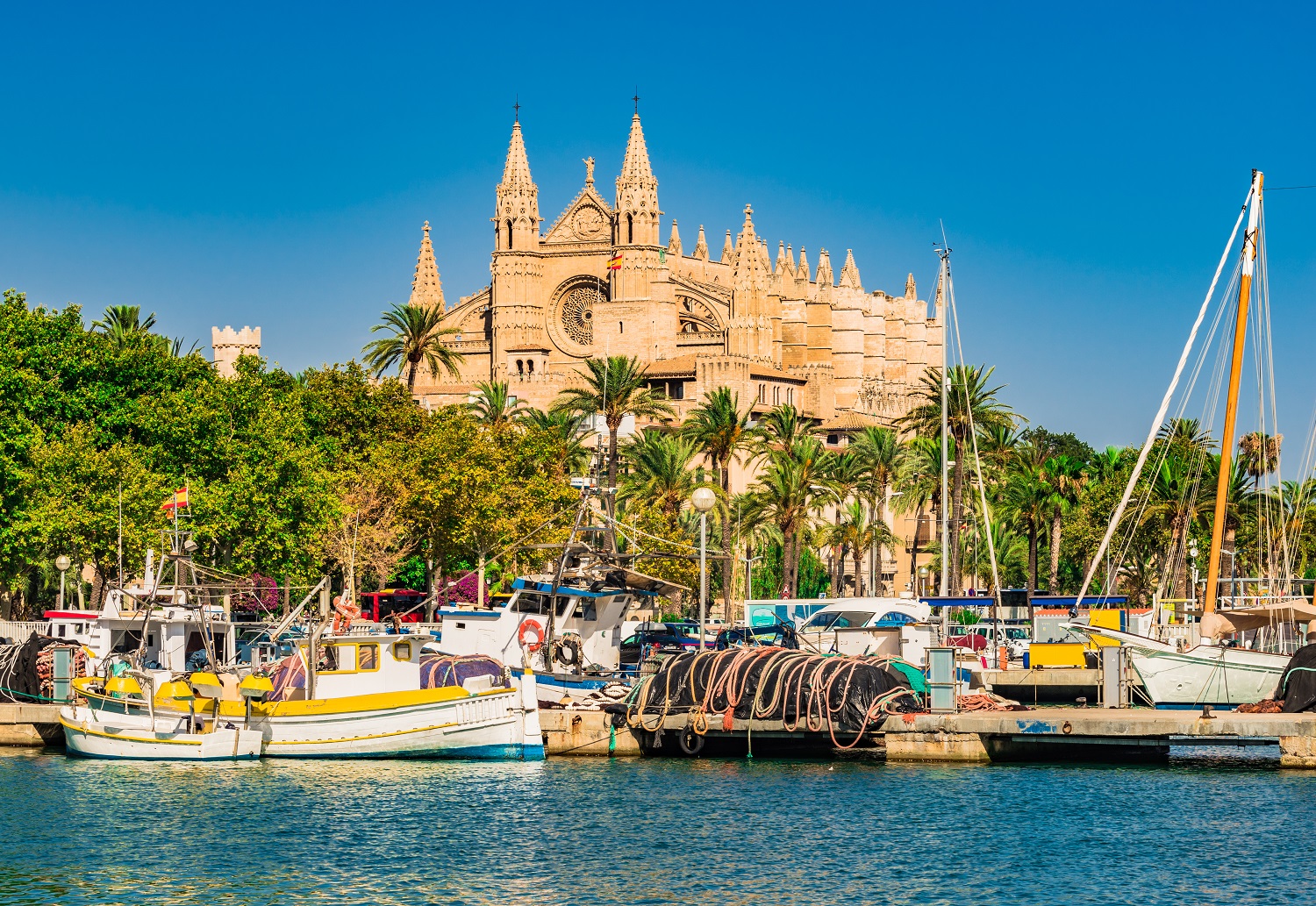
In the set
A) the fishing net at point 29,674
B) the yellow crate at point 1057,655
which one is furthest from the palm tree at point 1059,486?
the fishing net at point 29,674

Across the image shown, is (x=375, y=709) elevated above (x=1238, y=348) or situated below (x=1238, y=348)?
below

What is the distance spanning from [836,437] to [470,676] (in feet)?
333

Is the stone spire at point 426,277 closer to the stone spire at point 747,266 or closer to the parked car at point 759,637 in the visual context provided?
the stone spire at point 747,266

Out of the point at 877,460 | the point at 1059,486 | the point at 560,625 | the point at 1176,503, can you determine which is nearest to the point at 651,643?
the point at 560,625

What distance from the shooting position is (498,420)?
279 ft

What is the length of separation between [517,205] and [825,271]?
29.9m

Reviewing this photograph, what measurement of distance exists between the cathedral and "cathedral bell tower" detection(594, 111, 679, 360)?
0.09 metres

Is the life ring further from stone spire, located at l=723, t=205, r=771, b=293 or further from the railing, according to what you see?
stone spire, located at l=723, t=205, r=771, b=293

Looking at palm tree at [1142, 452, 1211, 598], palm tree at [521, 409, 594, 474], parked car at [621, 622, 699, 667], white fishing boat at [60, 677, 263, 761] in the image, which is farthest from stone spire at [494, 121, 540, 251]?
white fishing boat at [60, 677, 263, 761]

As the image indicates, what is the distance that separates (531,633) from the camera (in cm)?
4359

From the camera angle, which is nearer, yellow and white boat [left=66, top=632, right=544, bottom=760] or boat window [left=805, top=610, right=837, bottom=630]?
yellow and white boat [left=66, top=632, right=544, bottom=760]

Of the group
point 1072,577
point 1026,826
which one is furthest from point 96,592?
point 1072,577

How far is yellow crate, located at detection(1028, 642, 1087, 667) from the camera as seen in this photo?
4869cm

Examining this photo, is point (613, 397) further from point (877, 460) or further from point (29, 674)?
point (29, 674)
